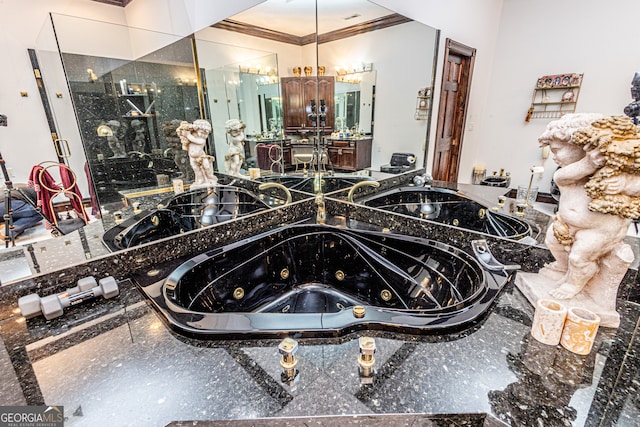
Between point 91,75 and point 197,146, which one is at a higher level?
point 91,75

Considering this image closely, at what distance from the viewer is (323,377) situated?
0.72 meters

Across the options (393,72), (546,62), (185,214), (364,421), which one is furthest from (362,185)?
(546,62)

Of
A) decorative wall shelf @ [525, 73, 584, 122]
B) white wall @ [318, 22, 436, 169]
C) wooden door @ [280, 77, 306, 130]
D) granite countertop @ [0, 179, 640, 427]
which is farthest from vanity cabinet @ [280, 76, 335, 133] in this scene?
decorative wall shelf @ [525, 73, 584, 122]

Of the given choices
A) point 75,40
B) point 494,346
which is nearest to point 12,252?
point 75,40

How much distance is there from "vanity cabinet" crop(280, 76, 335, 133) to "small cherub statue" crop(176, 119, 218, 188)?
782mm

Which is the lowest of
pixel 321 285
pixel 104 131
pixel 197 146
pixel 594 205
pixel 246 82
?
pixel 321 285

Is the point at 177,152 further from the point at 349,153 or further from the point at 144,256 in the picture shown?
the point at 349,153

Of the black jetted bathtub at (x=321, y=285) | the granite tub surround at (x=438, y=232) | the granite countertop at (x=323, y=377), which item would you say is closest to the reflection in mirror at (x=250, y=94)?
the granite tub surround at (x=438, y=232)

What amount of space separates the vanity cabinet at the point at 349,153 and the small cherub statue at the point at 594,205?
5.10 feet

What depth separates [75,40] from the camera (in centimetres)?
175

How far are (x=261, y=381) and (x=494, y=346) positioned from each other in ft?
2.32

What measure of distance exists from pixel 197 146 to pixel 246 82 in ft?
3.18

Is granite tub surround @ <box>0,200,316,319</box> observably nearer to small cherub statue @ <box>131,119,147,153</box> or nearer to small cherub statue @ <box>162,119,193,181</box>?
small cherub statue @ <box>162,119,193,181</box>

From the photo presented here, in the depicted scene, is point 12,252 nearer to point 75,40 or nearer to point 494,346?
point 75,40
